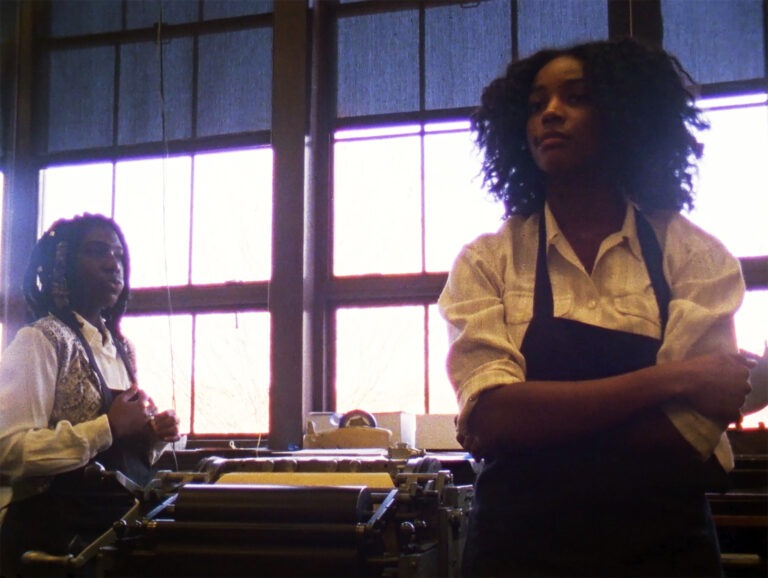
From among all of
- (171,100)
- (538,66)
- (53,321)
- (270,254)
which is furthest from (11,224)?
(538,66)

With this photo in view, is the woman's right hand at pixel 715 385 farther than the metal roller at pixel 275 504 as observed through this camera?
No

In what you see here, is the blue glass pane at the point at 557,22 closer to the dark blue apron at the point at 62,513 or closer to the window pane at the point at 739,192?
the window pane at the point at 739,192

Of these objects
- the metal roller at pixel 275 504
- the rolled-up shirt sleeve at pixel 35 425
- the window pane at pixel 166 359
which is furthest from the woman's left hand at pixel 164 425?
the window pane at pixel 166 359

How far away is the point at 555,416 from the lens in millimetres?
1024

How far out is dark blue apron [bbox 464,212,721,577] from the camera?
101 centimetres

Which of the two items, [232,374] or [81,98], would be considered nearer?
[232,374]

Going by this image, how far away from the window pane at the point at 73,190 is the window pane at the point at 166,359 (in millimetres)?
599

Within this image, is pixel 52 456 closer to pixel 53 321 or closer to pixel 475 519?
pixel 53 321

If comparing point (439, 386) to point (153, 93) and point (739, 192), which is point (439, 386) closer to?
point (739, 192)

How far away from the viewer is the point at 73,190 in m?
4.20

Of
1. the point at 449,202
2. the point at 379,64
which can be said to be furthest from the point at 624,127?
the point at 379,64

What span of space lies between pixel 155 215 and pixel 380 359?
1.24m

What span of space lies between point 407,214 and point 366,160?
1.04 feet

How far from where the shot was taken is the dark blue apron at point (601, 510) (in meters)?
1.01
